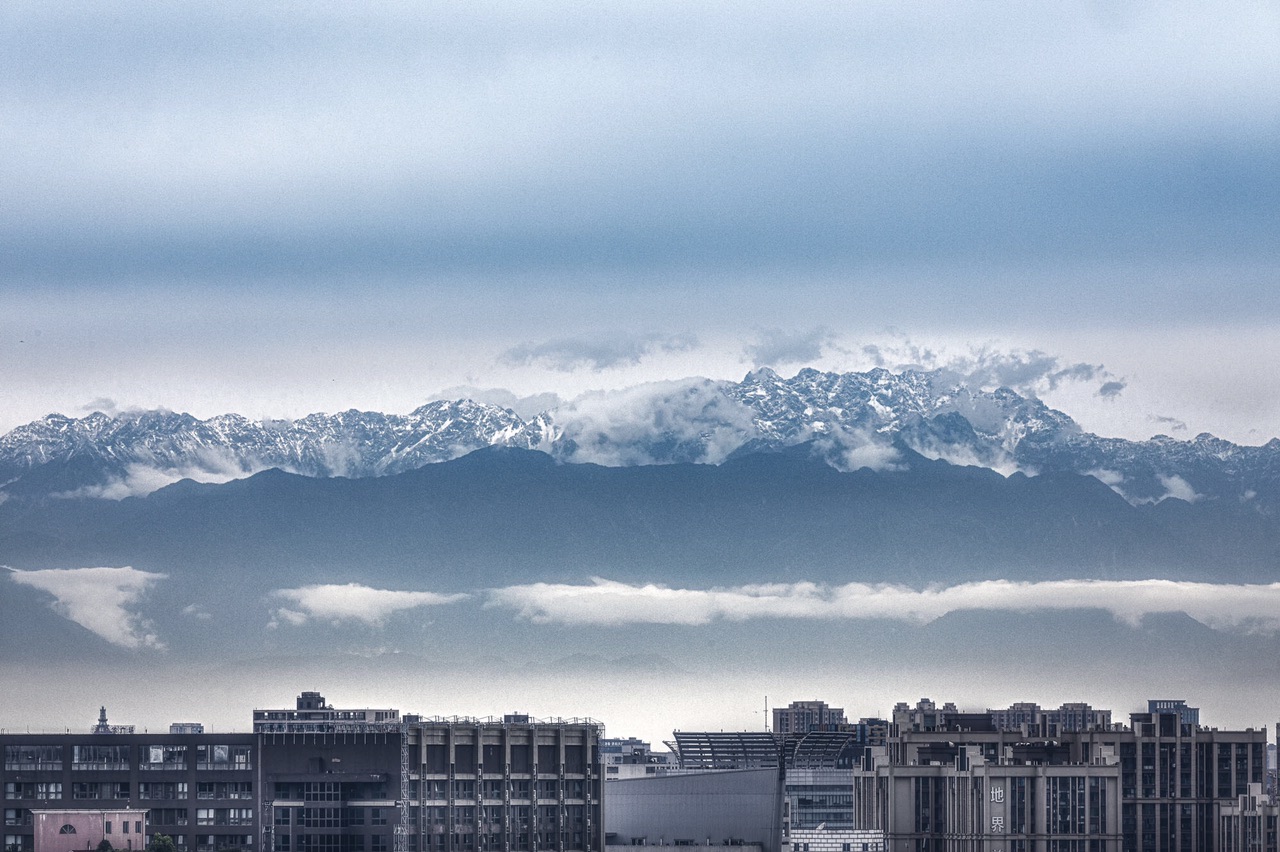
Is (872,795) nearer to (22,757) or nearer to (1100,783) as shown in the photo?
(1100,783)

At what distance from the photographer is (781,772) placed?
608 ft

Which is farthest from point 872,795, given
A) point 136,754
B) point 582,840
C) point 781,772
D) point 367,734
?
point 136,754

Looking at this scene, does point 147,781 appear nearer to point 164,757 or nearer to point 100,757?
point 164,757

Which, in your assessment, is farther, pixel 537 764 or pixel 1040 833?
pixel 1040 833

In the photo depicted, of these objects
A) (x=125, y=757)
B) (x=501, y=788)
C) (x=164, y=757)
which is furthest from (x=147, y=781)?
(x=501, y=788)

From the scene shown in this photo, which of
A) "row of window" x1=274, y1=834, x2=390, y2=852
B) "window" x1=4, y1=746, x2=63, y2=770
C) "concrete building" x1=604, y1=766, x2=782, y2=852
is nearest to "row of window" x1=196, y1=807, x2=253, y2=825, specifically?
"row of window" x1=274, y1=834, x2=390, y2=852

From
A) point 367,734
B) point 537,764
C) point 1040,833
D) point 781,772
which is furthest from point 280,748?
point 1040,833

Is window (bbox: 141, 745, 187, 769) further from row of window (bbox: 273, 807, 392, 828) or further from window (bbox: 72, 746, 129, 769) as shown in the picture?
row of window (bbox: 273, 807, 392, 828)

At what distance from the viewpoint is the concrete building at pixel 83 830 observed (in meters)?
169

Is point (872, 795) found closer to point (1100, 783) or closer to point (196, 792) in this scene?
point (1100, 783)

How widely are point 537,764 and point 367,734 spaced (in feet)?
38.4

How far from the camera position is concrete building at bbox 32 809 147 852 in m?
169

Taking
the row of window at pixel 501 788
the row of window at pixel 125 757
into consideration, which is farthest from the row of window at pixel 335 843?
the row of window at pixel 125 757

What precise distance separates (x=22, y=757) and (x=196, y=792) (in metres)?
12.2
